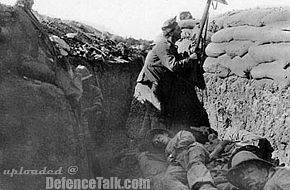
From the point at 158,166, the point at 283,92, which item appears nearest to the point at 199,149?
the point at 158,166

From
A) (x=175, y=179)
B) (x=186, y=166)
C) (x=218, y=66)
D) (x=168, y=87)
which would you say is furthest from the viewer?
(x=168, y=87)

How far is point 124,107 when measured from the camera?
8.12 m

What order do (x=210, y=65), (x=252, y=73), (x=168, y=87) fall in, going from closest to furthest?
(x=252, y=73), (x=210, y=65), (x=168, y=87)

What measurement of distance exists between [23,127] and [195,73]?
3.16 metres

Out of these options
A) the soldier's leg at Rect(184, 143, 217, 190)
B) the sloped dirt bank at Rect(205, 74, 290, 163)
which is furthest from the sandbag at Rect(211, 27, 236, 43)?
the soldier's leg at Rect(184, 143, 217, 190)

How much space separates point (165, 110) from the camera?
588 centimetres

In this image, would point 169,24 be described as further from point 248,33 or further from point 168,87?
point 248,33

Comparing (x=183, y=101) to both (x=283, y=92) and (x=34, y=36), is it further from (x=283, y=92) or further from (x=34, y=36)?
(x=34, y=36)

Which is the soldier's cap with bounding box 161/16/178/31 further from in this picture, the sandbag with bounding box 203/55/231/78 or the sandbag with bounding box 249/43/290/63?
the sandbag with bounding box 249/43/290/63

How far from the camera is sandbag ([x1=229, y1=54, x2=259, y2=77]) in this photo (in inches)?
189

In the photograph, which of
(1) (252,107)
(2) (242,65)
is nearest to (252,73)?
(2) (242,65)

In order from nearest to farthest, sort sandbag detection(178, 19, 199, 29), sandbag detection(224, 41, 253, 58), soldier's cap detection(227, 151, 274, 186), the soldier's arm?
soldier's cap detection(227, 151, 274, 186), sandbag detection(224, 41, 253, 58), the soldier's arm, sandbag detection(178, 19, 199, 29)

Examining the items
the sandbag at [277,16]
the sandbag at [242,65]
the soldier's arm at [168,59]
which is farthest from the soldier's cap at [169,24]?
the sandbag at [277,16]

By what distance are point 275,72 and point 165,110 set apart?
6.50 feet
